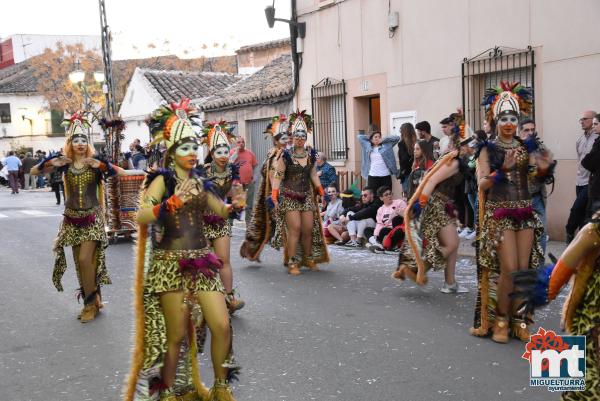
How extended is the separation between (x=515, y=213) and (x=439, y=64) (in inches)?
291

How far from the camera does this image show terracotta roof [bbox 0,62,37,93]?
49.5 m

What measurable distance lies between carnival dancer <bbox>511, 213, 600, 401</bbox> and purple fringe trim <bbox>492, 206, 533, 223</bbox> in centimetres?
233

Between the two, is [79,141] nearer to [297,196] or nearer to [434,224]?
[297,196]

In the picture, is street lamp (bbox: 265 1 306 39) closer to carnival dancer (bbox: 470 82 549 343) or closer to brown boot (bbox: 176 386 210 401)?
carnival dancer (bbox: 470 82 549 343)

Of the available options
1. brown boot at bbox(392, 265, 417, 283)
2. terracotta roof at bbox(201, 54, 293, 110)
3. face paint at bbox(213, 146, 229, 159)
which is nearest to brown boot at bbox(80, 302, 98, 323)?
face paint at bbox(213, 146, 229, 159)

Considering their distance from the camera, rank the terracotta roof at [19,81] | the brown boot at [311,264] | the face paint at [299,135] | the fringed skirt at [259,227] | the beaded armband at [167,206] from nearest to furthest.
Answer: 1. the beaded armband at [167,206]
2. the face paint at [299,135]
3. the brown boot at [311,264]
4. the fringed skirt at [259,227]
5. the terracotta roof at [19,81]

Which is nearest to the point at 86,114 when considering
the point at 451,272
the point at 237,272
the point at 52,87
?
the point at 237,272

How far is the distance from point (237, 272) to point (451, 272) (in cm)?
306

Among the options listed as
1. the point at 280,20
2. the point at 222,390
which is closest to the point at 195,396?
the point at 222,390

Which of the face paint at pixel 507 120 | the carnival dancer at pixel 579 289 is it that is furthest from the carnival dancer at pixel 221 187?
the carnival dancer at pixel 579 289

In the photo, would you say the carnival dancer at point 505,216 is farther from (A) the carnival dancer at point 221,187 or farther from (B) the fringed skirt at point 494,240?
(A) the carnival dancer at point 221,187

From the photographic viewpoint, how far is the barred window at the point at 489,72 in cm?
1116

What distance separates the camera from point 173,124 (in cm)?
479

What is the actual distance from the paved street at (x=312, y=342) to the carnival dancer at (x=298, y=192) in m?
0.43
